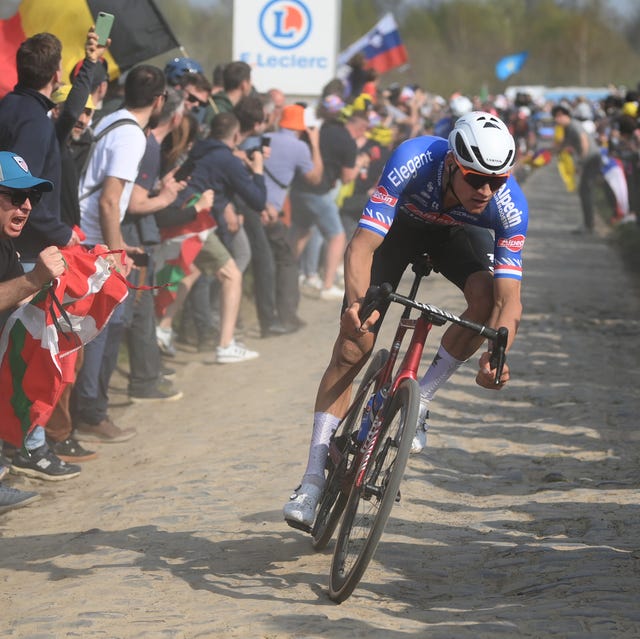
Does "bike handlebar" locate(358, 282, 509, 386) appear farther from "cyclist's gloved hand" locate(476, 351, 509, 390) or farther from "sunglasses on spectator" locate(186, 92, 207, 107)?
"sunglasses on spectator" locate(186, 92, 207, 107)

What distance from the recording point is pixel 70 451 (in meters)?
8.41

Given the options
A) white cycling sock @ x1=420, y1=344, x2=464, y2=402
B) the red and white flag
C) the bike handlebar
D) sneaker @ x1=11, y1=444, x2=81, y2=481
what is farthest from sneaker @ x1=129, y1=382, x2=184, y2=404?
the bike handlebar

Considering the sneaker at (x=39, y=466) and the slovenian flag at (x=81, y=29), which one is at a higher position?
the slovenian flag at (x=81, y=29)

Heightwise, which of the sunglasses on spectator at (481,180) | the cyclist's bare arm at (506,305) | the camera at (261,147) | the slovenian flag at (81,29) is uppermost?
the slovenian flag at (81,29)

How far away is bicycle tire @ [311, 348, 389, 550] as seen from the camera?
591 centimetres

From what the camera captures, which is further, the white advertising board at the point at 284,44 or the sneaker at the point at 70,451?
the white advertising board at the point at 284,44

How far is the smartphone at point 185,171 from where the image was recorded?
1057 cm

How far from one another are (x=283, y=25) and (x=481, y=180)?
11596 millimetres

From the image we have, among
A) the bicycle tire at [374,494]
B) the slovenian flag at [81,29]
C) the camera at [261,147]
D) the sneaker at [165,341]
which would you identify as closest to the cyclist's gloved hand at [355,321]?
the bicycle tire at [374,494]

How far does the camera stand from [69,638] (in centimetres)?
507

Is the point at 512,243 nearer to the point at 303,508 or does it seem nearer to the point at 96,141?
the point at 303,508

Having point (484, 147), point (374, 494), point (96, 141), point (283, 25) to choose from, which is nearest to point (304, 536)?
point (374, 494)

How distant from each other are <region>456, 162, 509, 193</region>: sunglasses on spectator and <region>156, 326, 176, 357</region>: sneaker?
241 inches

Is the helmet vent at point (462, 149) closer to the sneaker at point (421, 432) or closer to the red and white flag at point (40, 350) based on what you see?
the sneaker at point (421, 432)
